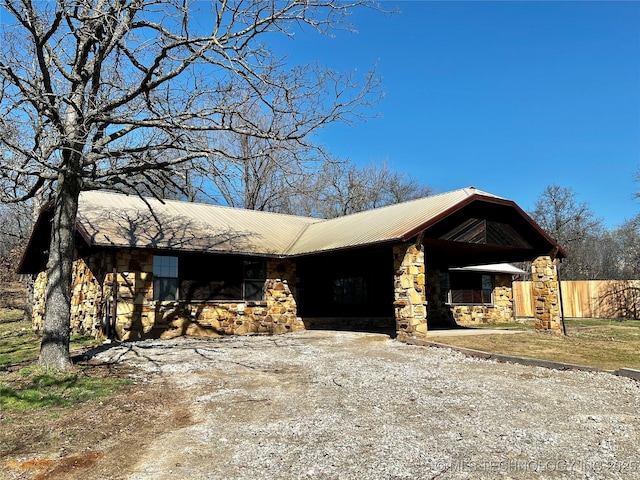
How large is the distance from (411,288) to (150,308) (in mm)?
7251

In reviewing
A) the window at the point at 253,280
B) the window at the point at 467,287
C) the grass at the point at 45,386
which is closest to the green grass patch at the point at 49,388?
the grass at the point at 45,386

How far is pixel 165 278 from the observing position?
1372cm

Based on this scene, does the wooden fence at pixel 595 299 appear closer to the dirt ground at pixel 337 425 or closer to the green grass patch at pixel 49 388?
the dirt ground at pixel 337 425

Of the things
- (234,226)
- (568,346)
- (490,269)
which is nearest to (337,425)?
(568,346)

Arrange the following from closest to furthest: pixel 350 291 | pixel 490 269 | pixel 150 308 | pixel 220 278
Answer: pixel 150 308 → pixel 220 278 → pixel 350 291 → pixel 490 269

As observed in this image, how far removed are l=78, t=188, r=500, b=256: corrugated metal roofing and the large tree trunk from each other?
3.06 m

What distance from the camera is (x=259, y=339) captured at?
13484 mm

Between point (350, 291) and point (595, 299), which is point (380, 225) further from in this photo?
point (595, 299)

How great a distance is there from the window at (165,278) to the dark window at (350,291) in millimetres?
5998

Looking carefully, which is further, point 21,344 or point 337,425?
point 21,344

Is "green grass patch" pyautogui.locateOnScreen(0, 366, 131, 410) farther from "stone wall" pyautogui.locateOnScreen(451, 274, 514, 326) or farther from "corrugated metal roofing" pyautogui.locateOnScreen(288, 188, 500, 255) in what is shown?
"stone wall" pyautogui.locateOnScreen(451, 274, 514, 326)

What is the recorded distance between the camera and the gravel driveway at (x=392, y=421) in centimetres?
414

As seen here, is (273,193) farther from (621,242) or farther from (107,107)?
(621,242)

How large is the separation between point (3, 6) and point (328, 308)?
12694 millimetres
